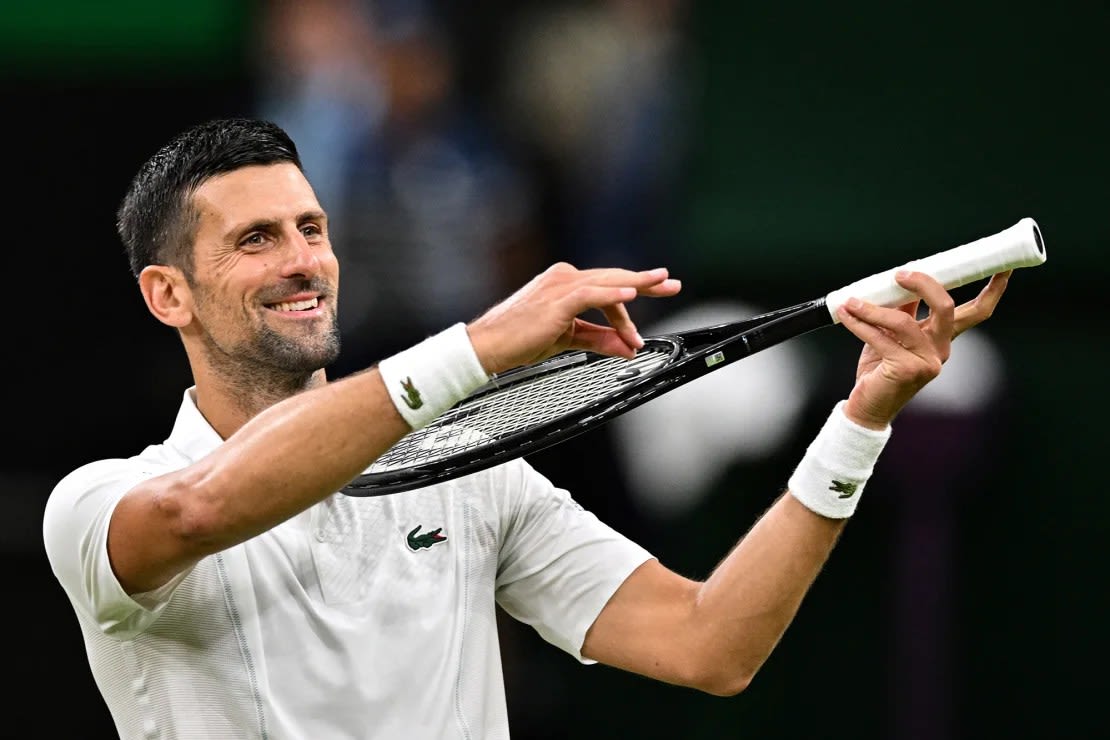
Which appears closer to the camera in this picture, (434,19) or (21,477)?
(21,477)

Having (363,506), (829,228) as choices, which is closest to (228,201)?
(363,506)

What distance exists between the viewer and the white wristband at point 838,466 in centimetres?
270

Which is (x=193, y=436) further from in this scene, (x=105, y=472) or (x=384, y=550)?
(x=384, y=550)

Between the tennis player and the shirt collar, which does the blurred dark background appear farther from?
the shirt collar

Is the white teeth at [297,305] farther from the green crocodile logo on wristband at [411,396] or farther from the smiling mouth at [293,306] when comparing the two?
the green crocodile logo on wristband at [411,396]

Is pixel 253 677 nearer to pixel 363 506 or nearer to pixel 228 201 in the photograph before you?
pixel 363 506

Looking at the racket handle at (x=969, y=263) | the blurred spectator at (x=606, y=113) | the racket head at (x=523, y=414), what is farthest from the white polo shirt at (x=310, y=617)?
the blurred spectator at (x=606, y=113)

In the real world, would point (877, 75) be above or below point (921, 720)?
above

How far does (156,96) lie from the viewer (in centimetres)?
554

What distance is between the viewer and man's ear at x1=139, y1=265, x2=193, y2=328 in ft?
10.5

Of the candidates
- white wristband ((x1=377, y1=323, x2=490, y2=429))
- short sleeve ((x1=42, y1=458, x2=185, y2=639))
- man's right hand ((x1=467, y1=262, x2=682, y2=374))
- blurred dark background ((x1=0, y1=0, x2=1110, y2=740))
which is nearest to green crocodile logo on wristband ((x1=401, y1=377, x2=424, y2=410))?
white wristband ((x1=377, y1=323, x2=490, y2=429))

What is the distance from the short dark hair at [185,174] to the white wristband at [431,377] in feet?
3.12

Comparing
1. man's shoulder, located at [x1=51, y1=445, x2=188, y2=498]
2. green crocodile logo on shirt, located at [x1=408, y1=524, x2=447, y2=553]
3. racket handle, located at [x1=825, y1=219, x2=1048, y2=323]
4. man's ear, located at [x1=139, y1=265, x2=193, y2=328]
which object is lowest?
green crocodile logo on shirt, located at [x1=408, y1=524, x2=447, y2=553]

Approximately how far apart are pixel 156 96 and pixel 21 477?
1417mm
